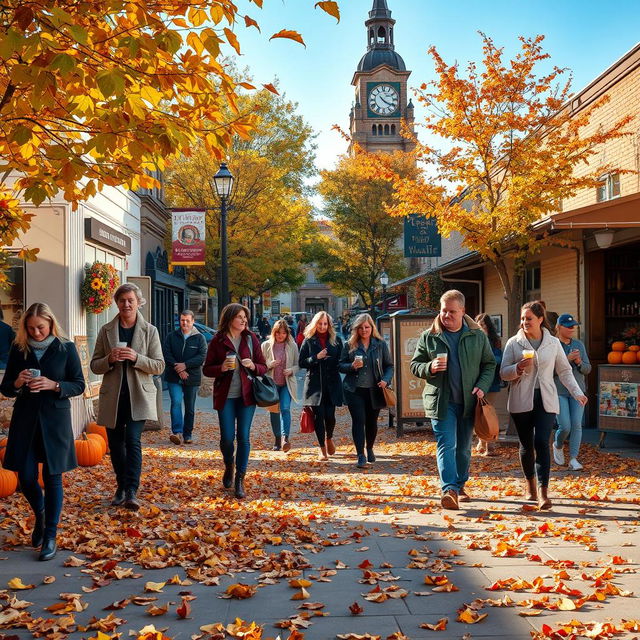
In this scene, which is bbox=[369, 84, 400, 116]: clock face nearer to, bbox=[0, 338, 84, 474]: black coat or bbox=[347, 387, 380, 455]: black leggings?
bbox=[347, 387, 380, 455]: black leggings

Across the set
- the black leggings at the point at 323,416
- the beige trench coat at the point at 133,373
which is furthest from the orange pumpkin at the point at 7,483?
the black leggings at the point at 323,416

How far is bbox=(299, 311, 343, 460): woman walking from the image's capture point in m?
10.3

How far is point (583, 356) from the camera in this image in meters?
9.96

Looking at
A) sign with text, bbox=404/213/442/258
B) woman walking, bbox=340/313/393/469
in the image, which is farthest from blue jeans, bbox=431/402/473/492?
sign with text, bbox=404/213/442/258

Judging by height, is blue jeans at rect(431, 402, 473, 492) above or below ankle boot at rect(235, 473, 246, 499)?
above

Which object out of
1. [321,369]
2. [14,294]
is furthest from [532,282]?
[14,294]

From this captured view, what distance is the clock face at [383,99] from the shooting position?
8856 cm

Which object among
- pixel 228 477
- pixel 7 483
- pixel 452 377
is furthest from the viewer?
pixel 228 477

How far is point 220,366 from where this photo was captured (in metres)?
7.86

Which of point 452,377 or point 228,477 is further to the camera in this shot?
point 228,477

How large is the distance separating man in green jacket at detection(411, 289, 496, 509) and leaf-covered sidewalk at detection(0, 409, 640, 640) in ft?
1.66

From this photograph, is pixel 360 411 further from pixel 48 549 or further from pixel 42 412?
pixel 48 549

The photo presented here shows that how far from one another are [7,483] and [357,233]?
39.5 meters

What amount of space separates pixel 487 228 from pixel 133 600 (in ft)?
32.2
